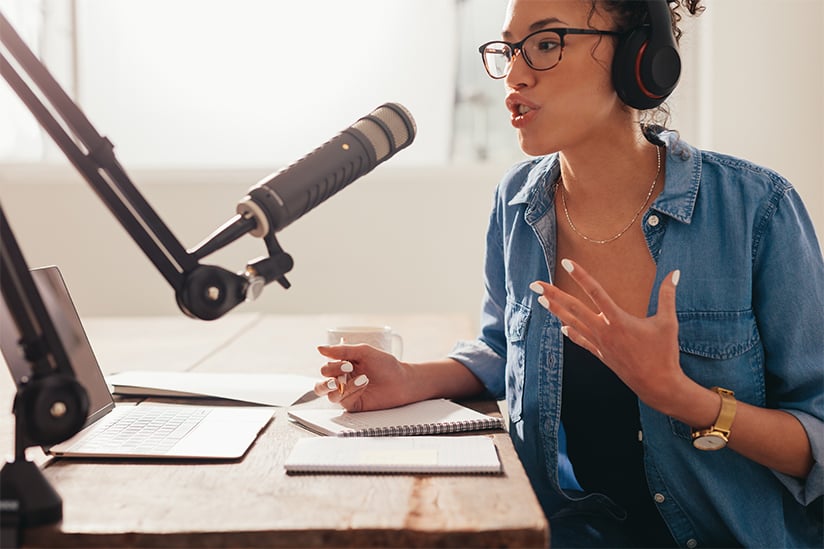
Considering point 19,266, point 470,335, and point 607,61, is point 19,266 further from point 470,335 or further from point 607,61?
point 470,335

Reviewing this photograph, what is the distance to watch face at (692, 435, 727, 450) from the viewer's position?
1045 millimetres

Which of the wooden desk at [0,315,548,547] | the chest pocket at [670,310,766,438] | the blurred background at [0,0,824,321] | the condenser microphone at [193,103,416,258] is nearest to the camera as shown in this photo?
the wooden desk at [0,315,548,547]

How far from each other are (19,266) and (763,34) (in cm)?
292

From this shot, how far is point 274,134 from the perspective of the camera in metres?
3.39

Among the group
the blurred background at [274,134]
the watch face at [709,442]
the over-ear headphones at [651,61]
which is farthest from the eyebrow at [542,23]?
the blurred background at [274,134]

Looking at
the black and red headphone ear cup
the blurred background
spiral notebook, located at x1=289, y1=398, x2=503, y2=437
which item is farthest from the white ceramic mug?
the blurred background

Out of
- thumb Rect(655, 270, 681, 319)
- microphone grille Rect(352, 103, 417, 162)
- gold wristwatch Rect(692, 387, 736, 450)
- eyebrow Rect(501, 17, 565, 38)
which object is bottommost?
gold wristwatch Rect(692, 387, 736, 450)

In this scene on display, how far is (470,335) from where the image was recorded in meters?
2.04

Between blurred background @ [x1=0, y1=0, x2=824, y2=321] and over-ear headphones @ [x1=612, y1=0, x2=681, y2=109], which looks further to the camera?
blurred background @ [x1=0, y1=0, x2=824, y2=321]

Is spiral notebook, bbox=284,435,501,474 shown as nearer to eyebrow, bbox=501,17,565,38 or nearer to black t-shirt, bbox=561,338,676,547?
black t-shirt, bbox=561,338,676,547

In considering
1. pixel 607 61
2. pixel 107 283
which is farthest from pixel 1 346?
pixel 107 283

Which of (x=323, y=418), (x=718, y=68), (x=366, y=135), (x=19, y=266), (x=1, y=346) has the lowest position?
(x=323, y=418)

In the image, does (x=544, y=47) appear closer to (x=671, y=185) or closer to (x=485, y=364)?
(x=671, y=185)

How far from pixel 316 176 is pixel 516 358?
56cm
